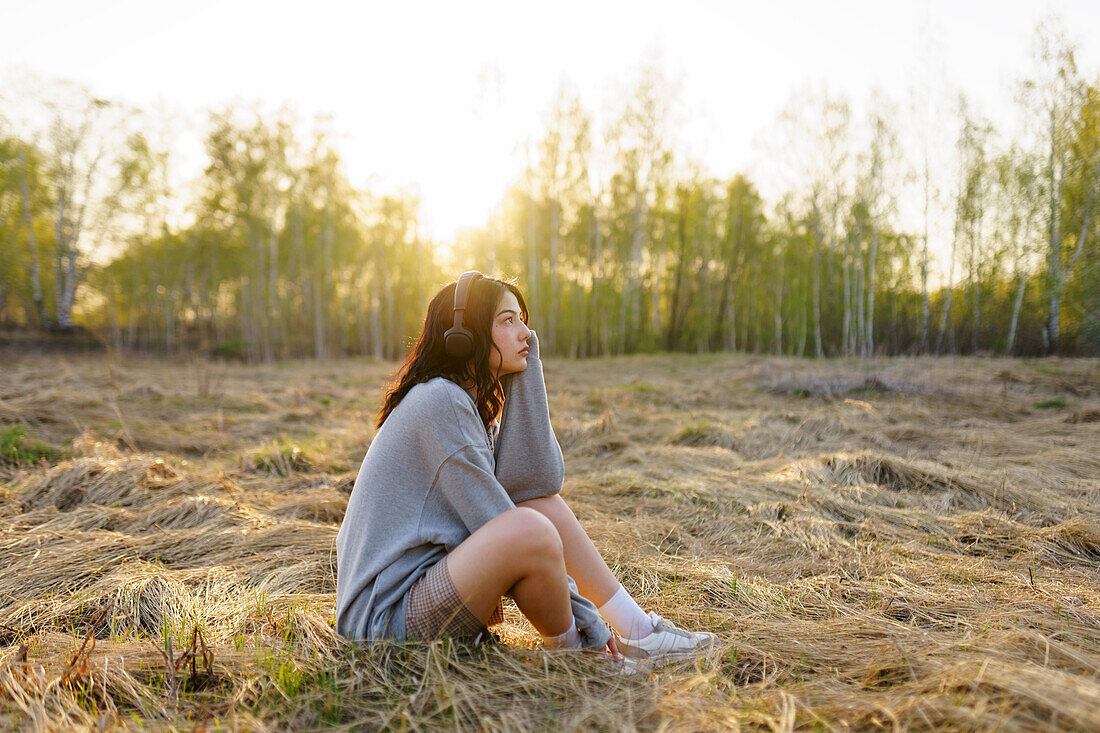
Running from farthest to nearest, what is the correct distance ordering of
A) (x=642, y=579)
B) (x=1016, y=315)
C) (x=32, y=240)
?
(x=32, y=240) → (x=1016, y=315) → (x=642, y=579)

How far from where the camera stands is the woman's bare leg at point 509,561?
1.62 metres

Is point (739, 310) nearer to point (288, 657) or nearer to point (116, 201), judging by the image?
point (116, 201)

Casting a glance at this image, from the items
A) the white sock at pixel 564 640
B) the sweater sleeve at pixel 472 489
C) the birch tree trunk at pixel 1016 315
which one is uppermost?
the birch tree trunk at pixel 1016 315

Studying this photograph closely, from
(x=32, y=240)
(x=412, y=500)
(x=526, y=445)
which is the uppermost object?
(x=32, y=240)

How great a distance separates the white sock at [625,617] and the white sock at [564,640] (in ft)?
0.50

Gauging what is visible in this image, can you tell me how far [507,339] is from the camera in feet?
6.48

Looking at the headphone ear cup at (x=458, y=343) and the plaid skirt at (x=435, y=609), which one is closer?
the plaid skirt at (x=435, y=609)

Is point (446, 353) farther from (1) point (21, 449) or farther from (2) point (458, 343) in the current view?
(1) point (21, 449)

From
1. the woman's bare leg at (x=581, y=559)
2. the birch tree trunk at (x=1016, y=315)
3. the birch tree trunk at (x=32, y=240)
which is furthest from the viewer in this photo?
the birch tree trunk at (x=32, y=240)

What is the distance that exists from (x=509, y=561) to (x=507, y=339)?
72cm

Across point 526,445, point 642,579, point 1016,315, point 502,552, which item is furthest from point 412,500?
point 1016,315

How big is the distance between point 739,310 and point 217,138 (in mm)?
21966

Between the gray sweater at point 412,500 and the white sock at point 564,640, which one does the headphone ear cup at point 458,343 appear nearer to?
the gray sweater at point 412,500

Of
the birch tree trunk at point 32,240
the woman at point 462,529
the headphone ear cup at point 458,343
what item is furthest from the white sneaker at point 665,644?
the birch tree trunk at point 32,240
